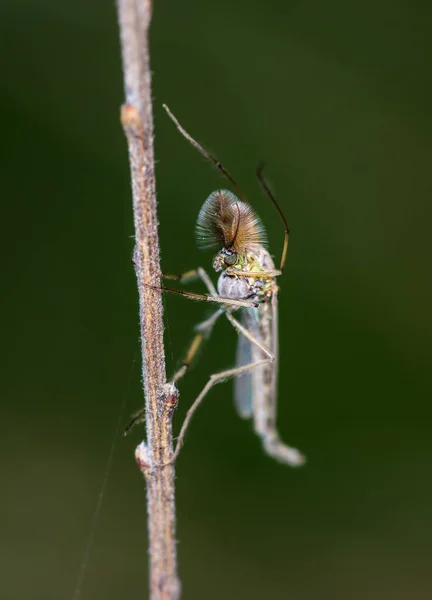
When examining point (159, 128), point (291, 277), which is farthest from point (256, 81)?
point (291, 277)

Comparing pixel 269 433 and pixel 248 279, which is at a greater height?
pixel 248 279

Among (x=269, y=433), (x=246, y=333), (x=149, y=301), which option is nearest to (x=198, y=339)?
(x=246, y=333)

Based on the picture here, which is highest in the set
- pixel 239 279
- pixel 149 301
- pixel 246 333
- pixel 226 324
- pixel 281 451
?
pixel 226 324

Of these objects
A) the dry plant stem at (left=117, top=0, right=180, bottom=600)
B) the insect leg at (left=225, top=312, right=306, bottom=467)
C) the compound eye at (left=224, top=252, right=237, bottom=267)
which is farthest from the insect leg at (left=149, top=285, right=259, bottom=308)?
the insect leg at (left=225, top=312, right=306, bottom=467)

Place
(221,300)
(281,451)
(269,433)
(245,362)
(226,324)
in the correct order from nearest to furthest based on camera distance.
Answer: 1. (221,300)
2. (245,362)
3. (269,433)
4. (281,451)
5. (226,324)

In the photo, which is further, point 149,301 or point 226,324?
Answer: point 226,324

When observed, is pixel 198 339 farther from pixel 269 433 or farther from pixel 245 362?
pixel 269 433

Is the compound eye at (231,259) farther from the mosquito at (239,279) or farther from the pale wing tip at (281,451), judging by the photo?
the pale wing tip at (281,451)
